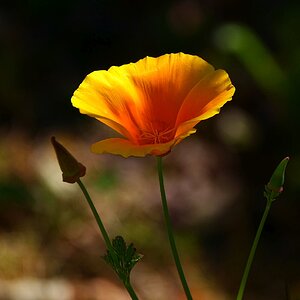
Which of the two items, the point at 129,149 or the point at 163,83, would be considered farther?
the point at 163,83

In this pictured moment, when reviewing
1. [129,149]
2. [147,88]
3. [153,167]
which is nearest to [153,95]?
[147,88]

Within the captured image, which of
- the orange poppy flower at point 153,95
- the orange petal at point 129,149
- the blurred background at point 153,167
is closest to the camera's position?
the orange petal at point 129,149

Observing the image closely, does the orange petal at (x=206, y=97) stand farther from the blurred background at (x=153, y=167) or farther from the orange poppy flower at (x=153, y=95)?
the blurred background at (x=153, y=167)

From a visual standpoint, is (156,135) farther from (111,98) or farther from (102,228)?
(102,228)

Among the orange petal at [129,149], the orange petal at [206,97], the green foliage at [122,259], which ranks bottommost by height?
the green foliage at [122,259]

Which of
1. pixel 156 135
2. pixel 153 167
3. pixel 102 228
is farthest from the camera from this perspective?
pixel 153 167

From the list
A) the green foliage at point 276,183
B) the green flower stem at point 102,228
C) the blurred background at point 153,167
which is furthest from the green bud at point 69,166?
the blurred background at point 153,167

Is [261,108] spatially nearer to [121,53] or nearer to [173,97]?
[121,53]
